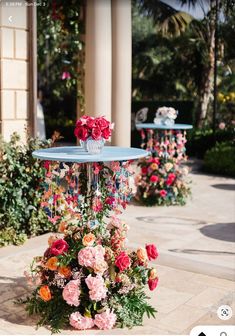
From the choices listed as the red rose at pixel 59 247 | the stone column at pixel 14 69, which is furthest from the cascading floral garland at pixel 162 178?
the red rose at pixel 59 247

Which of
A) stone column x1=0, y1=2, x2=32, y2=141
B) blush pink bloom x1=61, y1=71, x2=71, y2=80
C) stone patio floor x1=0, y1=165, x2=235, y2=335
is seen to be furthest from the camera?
blush pink bloom x1=61, y1=71, x2=71, y2=80

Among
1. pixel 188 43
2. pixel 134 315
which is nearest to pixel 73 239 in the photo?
pixel 134 315

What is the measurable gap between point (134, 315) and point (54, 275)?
669 mm

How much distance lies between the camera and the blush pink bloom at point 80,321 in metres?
3.61

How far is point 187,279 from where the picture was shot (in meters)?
4.74

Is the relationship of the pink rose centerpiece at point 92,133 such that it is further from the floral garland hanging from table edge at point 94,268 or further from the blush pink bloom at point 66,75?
the blush pink bloom at point 66,75

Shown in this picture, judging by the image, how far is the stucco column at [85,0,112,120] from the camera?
7938 mm

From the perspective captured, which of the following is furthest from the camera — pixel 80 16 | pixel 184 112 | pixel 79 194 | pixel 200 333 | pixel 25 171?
pixel 184 112

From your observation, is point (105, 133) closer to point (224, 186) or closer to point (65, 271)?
point (65, 271)

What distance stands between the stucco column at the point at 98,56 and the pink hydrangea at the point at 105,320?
4.77 m

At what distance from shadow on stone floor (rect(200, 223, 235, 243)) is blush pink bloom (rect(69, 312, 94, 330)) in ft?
10.0

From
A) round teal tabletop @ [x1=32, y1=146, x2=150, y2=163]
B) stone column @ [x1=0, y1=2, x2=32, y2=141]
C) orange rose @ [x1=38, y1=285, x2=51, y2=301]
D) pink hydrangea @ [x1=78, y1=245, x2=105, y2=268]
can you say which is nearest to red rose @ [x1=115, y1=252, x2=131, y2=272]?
pink hydrangea @ [x1=78, y1=245, x2=105, y2=268]

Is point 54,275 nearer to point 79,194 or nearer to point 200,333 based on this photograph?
point 79,194

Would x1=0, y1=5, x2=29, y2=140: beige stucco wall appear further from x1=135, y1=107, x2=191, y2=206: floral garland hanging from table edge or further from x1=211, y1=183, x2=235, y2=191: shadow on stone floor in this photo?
x1=211, y1=183, x2=235, y2=191: shadow on stone floor
